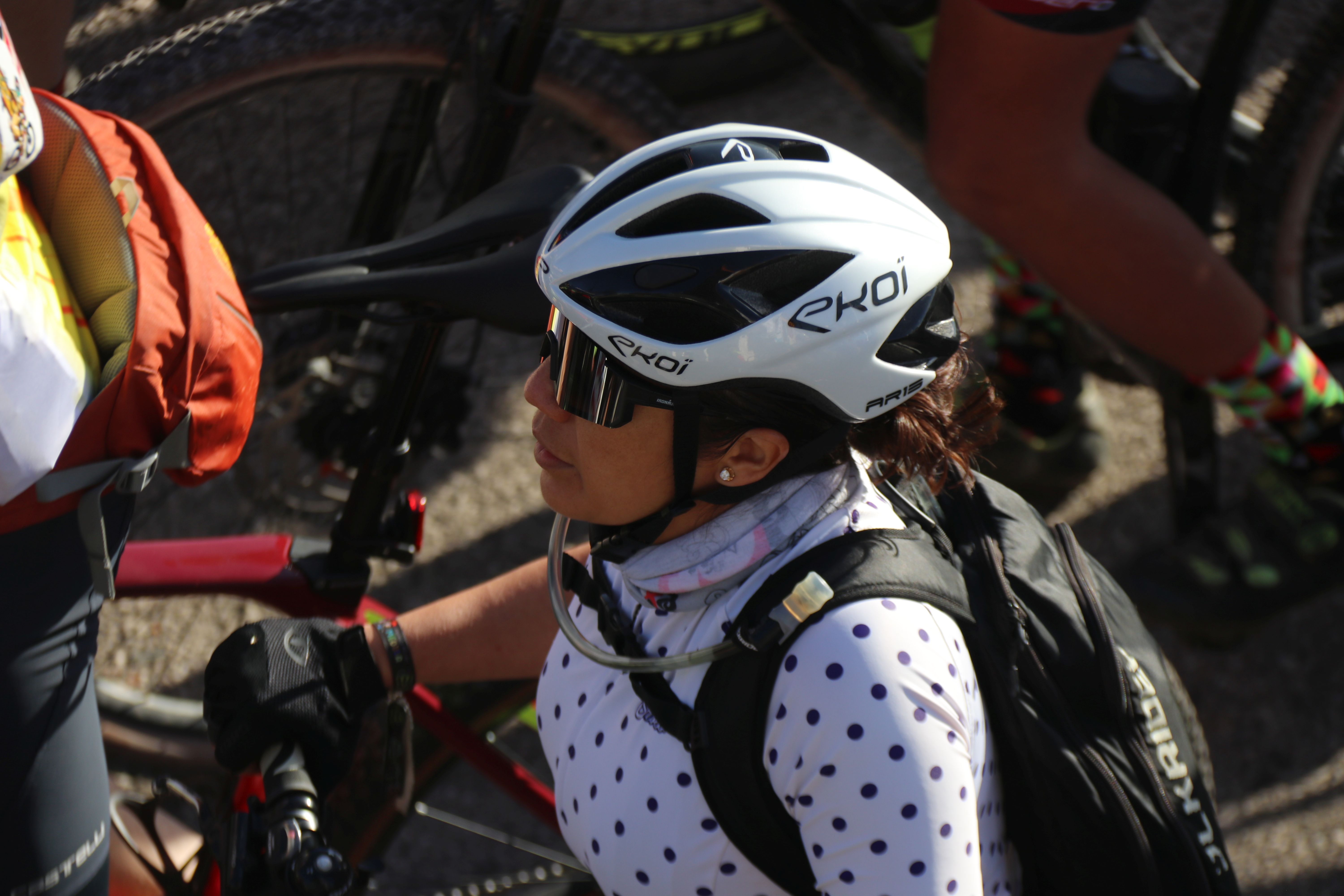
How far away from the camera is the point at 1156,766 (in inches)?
51.0

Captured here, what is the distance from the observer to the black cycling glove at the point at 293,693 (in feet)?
5.06

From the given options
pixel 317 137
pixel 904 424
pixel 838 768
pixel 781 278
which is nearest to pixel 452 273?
pixel 781 278

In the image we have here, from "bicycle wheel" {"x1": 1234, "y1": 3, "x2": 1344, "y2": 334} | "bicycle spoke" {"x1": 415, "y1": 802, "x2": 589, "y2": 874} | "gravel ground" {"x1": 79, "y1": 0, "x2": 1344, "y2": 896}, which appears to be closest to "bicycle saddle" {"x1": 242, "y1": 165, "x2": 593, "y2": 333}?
"gravel ground" {"x1": 79, "y1": 0, "x2": 1344, "y2": 896}

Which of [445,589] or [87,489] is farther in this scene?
[445,589]

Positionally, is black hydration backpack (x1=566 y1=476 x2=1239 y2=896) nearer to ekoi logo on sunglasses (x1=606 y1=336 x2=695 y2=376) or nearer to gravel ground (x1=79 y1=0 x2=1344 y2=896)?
ekoi logo on sunglasses (x1=606 y1=336 x2=695 y2=376)

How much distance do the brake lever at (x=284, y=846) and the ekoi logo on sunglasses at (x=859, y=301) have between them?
2.96ft

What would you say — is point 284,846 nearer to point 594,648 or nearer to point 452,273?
point 594,648

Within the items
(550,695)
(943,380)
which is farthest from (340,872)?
(943,380)

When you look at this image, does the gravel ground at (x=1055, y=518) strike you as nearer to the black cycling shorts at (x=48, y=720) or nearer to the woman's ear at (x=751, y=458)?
the black cycling shorts at (x=48, y=720)

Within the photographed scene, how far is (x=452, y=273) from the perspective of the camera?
161 centimetres

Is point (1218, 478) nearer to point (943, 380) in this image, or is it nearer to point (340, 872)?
point (943, 380)

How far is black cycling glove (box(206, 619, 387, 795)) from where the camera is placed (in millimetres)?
1541

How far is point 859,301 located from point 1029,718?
0.52m

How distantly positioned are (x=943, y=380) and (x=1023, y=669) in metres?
0.39
